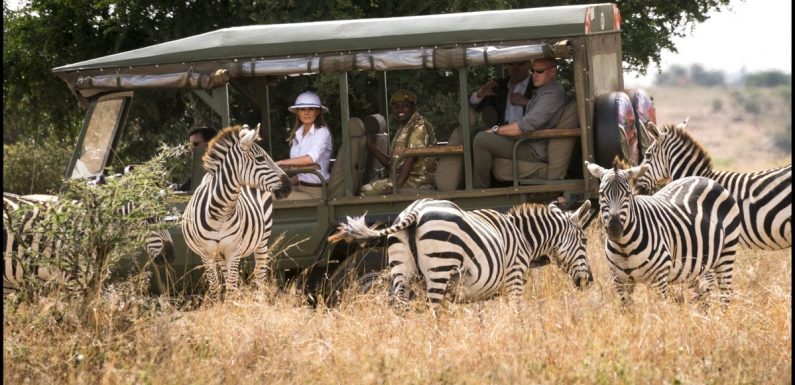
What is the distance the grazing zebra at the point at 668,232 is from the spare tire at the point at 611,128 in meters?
0.44

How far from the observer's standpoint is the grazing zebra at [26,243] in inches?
311

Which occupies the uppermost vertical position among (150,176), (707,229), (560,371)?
(150,176)

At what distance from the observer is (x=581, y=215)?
29.6ft

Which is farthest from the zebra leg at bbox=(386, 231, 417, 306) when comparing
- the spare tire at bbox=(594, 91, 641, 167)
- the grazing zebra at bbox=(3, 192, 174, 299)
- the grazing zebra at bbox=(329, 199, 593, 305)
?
the spare tire at bbox=(594, 91, 641, 167)

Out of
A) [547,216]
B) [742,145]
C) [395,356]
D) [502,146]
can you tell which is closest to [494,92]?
[502,146]

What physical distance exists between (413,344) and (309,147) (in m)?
3.00

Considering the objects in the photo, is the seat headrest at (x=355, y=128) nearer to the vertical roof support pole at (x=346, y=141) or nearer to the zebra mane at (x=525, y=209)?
the vertical roof support pole at (x=346, y=141)

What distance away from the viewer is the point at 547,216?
8.92 metres

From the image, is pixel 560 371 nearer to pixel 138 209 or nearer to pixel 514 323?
pixel 514 323

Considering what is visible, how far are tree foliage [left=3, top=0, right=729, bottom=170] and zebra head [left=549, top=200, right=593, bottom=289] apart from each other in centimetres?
712

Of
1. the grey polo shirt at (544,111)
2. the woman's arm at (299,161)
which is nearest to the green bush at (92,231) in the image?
the woman's arm at (299,161)

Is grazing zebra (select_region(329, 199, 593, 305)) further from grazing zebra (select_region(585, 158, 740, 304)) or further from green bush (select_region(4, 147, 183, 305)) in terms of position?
green bush (select_region(4, 147, 183, 305))

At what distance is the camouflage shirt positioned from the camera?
9.68 meters

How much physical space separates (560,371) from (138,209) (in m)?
2.82
